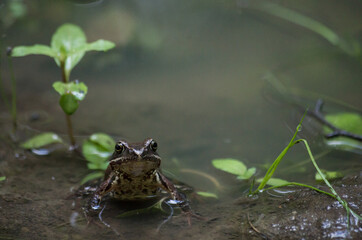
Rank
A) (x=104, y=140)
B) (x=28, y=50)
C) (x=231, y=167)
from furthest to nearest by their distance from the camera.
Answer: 1. (x=104, y=140)
2. (x=28, y=50)
3. (x=231, y=167)

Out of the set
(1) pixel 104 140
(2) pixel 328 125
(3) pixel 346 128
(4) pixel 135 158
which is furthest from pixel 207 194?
(3) pixel 346 128

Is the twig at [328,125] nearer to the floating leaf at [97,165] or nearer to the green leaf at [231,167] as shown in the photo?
the green leaf at [231,167]

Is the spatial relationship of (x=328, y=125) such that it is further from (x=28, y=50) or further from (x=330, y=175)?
(x=28, y=50)

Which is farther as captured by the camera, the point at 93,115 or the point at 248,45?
the point at 248,45

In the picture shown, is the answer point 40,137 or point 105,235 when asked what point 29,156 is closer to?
point 40,137

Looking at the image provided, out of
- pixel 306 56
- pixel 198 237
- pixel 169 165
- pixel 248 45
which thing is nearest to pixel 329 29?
pixel 306 56

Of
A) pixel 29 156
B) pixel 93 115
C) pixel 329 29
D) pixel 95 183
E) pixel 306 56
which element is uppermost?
pixel 329 29
